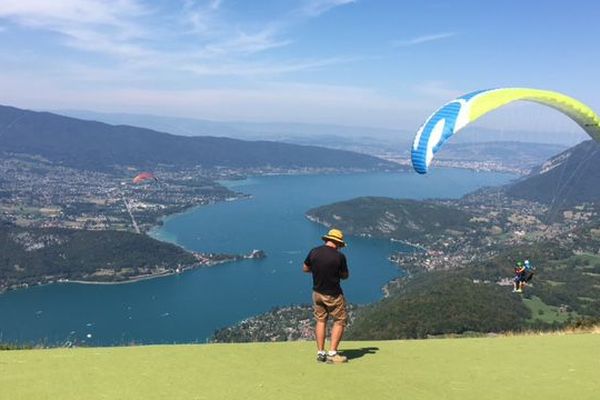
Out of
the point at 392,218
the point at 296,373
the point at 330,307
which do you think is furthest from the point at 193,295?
the point at 296,373

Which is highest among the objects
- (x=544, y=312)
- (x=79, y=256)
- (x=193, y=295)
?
(x=544, y=312)

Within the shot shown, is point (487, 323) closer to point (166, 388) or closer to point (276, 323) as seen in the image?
point (276, 323)

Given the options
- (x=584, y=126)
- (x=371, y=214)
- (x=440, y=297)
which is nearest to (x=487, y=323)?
(x=440, y=297)

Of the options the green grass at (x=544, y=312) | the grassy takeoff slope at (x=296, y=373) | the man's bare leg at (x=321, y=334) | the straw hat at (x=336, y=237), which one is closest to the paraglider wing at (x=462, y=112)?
the grassy takeoff slope at (x=296, y=373)

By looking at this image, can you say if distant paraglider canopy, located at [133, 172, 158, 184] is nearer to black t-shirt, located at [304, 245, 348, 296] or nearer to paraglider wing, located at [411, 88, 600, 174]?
paraglider wing, located at [411, 88, 600, 174]

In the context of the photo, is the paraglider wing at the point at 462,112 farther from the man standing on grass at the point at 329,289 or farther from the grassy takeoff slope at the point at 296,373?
the man standing on grass at the point at 329,289

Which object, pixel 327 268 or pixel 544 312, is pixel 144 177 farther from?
pixel 327 268
